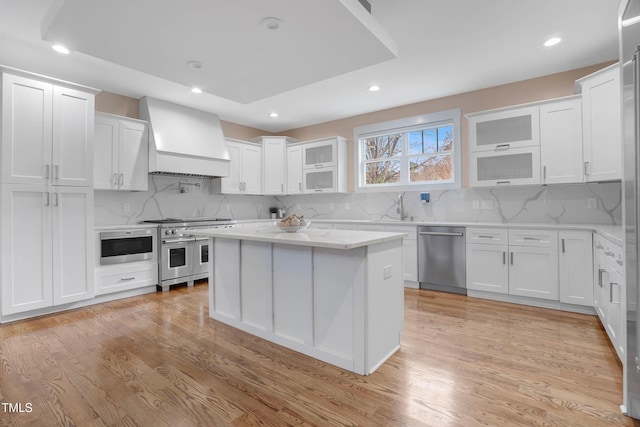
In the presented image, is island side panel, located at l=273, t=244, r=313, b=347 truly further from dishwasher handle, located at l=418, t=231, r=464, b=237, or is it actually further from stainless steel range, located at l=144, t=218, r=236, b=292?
dishwasher handle, located at l=418, t=231, r=464, b=237

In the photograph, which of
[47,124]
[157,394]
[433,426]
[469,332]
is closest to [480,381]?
[433,426]

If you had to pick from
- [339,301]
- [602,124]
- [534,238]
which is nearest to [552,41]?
[602,124]

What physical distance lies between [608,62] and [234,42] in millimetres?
3968

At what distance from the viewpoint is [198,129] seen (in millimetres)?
4906

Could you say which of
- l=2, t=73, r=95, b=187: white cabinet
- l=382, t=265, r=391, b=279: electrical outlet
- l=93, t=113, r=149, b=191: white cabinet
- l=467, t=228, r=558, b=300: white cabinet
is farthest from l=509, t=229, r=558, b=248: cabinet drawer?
l=2, t=73, r=95, b=187: white cabinet

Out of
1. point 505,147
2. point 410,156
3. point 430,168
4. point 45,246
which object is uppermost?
→ point 410,156

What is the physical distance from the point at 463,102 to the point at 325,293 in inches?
142

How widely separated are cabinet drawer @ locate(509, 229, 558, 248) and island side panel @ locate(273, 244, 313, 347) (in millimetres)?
2593

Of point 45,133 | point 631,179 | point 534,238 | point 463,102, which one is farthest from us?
point 463,102

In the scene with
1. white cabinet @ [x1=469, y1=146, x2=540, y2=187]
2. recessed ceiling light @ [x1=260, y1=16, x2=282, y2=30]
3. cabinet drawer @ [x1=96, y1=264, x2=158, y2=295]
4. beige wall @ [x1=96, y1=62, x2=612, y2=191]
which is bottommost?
cabinet drawer @ [x1=96, y1=264, x2=158, y2=295]

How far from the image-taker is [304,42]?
2.41 m

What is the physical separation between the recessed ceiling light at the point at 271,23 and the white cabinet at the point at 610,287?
2.59 m

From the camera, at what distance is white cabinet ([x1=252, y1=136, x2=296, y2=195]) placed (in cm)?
593

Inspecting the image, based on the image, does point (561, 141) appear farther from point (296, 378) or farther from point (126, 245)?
point (126, 245)
